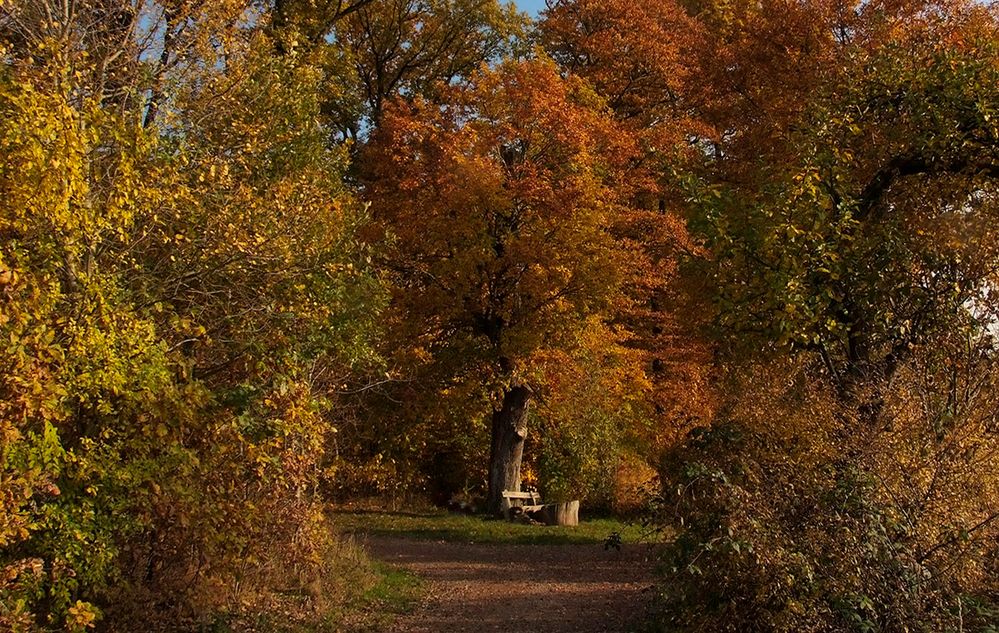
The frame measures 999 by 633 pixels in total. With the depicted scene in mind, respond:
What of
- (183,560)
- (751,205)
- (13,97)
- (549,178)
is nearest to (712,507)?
(751,205)

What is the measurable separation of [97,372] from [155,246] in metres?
2.48

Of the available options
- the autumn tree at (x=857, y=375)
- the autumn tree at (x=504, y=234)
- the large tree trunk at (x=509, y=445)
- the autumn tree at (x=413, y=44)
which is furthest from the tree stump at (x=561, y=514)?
the autumn tree at (x=413, y=44)

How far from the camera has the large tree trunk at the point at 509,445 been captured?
1926 cm

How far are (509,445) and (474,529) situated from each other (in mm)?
2673

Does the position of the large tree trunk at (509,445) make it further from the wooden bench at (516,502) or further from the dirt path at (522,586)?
the dirt path at (522,586)

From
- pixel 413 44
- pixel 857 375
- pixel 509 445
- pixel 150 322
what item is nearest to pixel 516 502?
pixel 509 445

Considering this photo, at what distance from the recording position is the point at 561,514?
61.2 feet

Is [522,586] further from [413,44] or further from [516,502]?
[413,44]

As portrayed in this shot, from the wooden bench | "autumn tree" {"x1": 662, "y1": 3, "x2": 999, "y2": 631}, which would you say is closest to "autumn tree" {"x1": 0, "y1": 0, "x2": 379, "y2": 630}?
"autumn tree" {"x1": 662, "y1": 3, "x2": 999, "y2": 631}

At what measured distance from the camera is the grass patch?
53.1 ft

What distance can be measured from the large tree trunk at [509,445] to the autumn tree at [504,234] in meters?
0.03

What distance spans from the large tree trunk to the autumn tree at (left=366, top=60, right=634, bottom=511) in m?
0.03

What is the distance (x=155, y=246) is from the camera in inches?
302

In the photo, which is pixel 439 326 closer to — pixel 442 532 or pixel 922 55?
pixel 442 532
